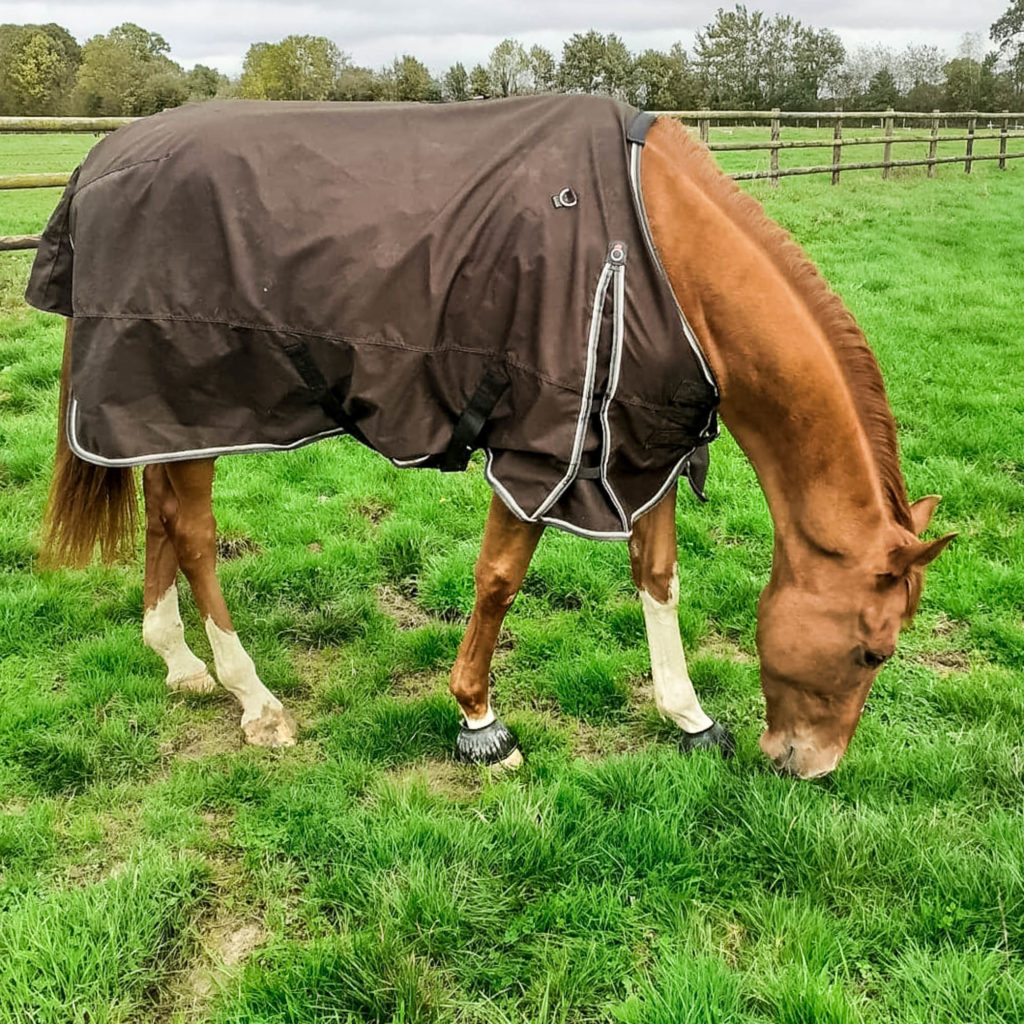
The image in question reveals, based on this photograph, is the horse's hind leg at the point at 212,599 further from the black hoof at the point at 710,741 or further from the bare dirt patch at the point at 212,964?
the black hoof at the point at 710,741

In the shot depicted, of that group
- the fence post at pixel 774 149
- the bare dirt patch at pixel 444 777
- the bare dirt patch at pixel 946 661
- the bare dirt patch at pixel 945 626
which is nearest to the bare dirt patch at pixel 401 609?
the bare dirt patch at pixel 444 777

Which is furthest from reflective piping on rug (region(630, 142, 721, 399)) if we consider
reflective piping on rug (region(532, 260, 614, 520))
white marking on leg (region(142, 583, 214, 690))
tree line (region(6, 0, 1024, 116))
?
tree line (region(6, 0, 1024, 116))

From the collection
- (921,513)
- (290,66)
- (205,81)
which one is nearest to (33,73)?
(205,81)

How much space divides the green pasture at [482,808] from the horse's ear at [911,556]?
0.74 meters

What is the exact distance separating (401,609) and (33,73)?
55664mm

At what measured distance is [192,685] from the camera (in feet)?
11.2

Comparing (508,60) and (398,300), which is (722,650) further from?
(508,60)

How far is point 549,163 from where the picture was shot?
7.99 feet

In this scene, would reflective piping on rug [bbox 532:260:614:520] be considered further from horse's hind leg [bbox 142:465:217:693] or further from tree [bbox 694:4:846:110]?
tree [bbox 694:4:846:110]

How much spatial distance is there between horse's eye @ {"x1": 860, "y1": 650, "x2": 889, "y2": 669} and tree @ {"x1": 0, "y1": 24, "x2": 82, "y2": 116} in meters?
50.4

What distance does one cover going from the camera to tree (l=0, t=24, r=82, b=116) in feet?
151

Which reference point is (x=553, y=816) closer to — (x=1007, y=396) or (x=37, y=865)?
(x=37, y=865)

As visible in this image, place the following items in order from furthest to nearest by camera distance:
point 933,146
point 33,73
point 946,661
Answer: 1. point 33,73
2. point 933,146
3. point 946,661

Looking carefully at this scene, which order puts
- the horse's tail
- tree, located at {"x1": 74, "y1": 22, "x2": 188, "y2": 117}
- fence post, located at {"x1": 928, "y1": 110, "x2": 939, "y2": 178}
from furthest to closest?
tree, located at {"x1": 74, "y1": 22, "x2": 188, "y2": 117} < fence post, located at {"x1": 928, "y1": 110, "x2": 939, "y2": 178} < the horse's tail
